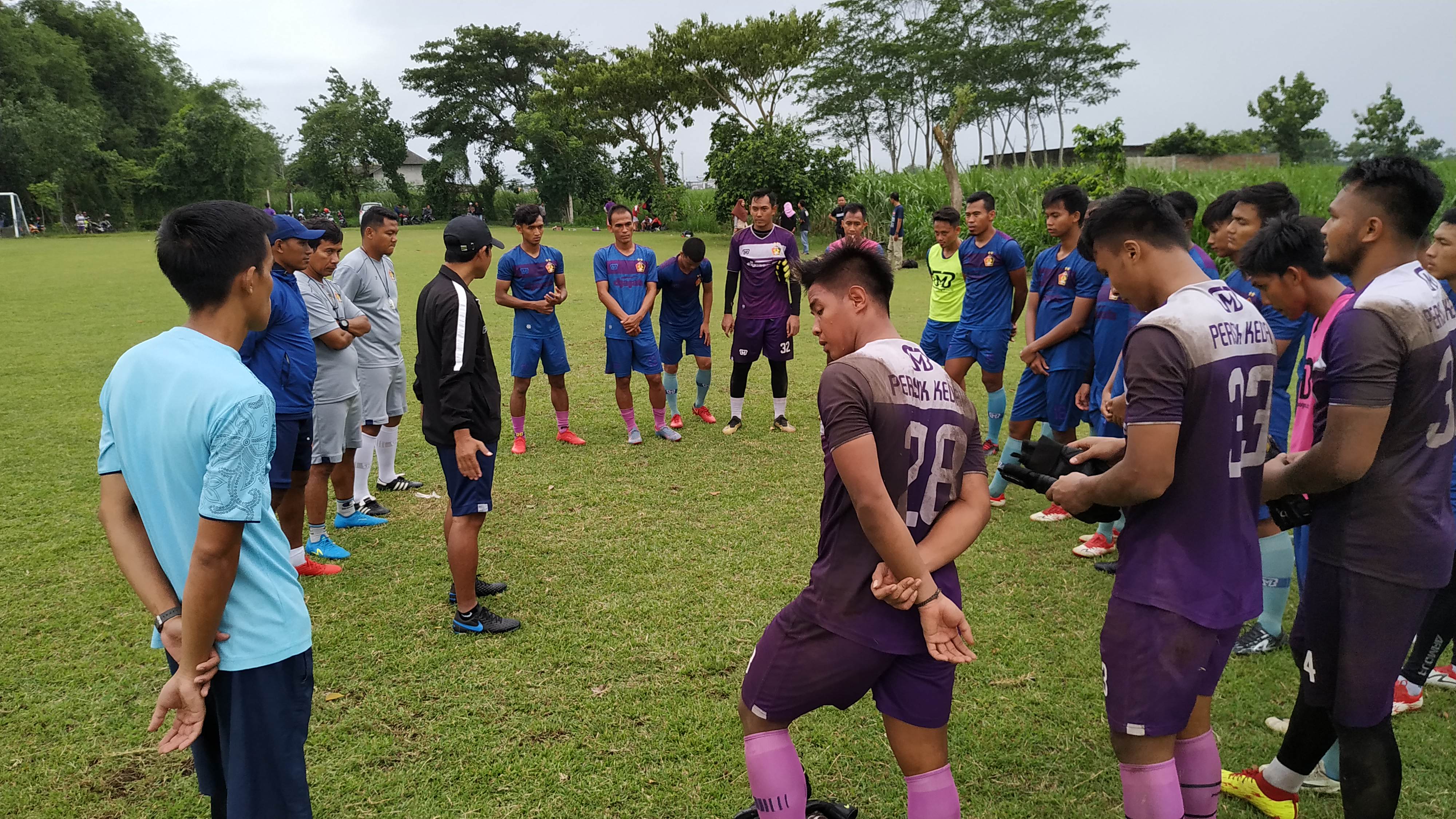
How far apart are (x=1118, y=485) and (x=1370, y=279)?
119 centimetres

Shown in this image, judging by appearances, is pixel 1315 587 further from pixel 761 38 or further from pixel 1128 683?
pixel 761 38

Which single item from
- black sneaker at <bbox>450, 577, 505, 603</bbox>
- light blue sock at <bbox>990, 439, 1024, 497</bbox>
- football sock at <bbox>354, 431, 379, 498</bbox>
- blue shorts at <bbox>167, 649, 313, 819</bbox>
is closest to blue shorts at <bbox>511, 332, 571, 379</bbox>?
football sock at <bbox>354, 431, 379, 498</bbox>

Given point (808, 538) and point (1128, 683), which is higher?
point (1128, 683)

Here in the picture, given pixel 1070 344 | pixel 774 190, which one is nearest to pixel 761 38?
pixel 774 190

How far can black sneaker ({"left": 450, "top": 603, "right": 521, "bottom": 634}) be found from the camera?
449 centimetres

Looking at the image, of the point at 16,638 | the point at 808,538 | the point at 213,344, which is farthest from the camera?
the point at 808,538

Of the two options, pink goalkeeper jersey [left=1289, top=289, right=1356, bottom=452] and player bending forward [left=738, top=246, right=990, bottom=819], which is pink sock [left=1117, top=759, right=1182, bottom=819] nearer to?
player bending forward [left=738, top=246, right=990, bottom=819]

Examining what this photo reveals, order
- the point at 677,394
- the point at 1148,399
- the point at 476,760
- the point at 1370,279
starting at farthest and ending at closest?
the point at 677,394, the point at 476,760, the point at 1370,279, the point at 1148,399

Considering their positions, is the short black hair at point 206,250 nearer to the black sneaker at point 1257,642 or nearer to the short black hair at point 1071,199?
the black sneaker at point 1257,642

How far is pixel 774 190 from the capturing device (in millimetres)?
25641

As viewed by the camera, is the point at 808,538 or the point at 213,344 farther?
the point at 808,538

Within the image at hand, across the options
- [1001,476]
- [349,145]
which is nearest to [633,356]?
[1001,476]

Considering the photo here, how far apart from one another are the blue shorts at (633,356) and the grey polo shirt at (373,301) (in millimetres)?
2215

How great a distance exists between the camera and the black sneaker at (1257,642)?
4.22m
